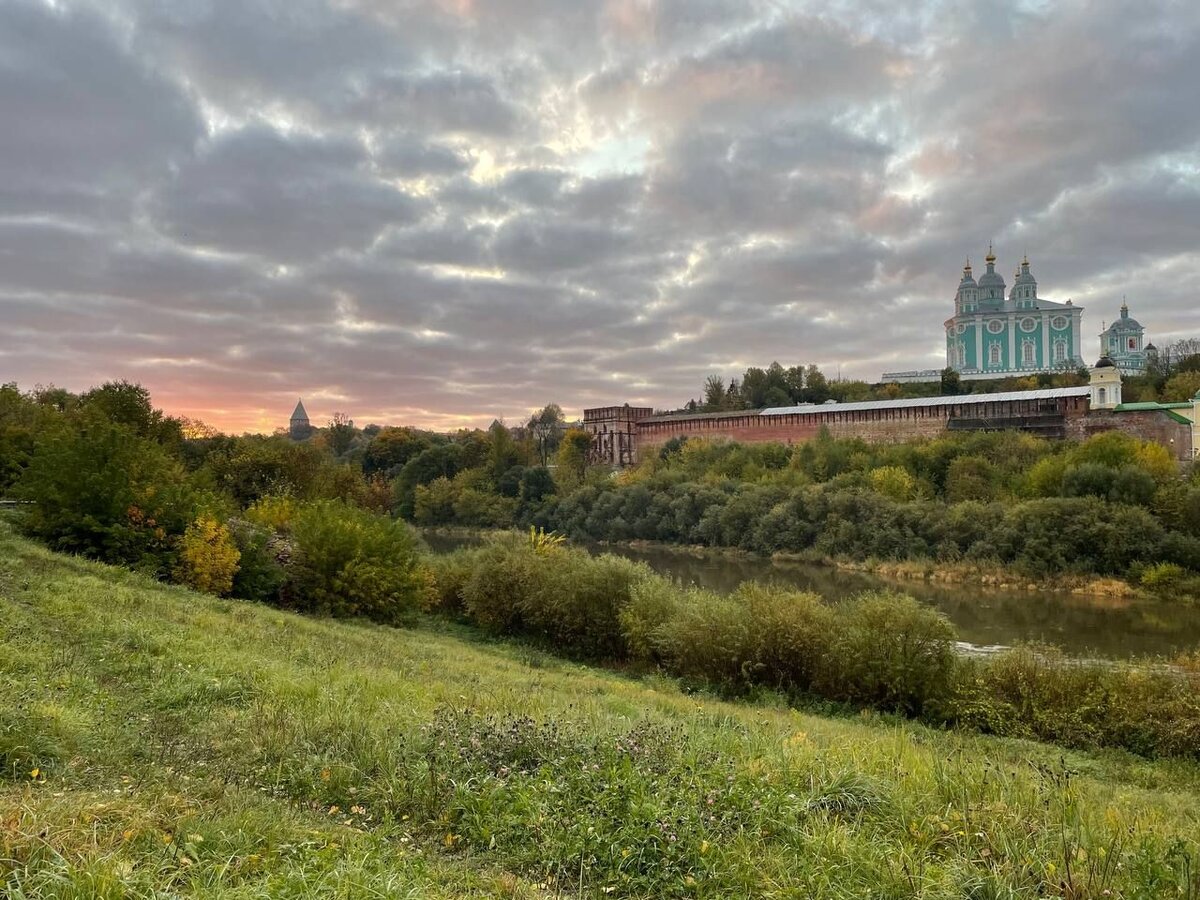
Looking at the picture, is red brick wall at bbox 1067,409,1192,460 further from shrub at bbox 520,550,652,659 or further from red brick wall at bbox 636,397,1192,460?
shrub at bbox 520,550,652,659

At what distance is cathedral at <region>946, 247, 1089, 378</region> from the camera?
83.8m

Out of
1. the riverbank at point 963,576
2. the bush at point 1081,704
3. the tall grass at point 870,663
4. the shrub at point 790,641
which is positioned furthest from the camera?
the riverbank at point 963,576

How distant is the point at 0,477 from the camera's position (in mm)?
20938

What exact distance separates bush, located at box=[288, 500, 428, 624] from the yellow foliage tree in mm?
1845

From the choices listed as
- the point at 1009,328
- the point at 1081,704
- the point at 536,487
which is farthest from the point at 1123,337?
the point at 1081,704

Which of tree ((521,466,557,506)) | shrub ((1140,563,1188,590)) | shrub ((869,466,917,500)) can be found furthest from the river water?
tree ((521,466,557,506))

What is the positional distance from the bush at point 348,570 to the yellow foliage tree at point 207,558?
6.05 feet

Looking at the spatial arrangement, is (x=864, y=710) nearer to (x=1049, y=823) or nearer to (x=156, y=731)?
(x=1049, y=823)

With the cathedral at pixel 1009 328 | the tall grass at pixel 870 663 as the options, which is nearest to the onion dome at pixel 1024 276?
the cathedral at pixel 1009 328

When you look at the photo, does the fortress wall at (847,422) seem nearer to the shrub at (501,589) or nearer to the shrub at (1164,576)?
the shrub at (1164,576)

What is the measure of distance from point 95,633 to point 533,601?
10.3m

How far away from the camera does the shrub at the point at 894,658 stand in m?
11.4

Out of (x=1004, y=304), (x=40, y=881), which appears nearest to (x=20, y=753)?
(x=40, y=881)

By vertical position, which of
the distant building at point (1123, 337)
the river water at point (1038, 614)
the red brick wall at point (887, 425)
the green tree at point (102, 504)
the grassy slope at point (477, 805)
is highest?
the distant building at point (1123, 337)
